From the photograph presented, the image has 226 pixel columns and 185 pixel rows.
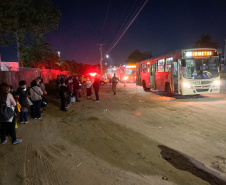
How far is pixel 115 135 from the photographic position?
6086mm

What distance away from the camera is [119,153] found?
4742 mm

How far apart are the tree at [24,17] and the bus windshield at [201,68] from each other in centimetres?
1117

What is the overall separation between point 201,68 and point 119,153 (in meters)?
9.97

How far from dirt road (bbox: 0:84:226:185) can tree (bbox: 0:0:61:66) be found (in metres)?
7.92

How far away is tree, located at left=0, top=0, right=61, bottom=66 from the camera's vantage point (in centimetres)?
1168

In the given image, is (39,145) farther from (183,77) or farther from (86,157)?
(183,77)

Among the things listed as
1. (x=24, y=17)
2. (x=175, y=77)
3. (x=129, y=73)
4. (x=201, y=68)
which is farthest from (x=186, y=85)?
(x=129, y=73)

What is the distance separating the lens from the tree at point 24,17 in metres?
11.7

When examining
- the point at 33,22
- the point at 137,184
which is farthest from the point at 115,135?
the point at 33,22

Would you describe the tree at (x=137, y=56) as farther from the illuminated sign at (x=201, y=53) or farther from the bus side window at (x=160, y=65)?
the illuminated sign at (x=201, y=53)

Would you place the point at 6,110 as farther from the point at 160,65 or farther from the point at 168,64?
the point at 160,65

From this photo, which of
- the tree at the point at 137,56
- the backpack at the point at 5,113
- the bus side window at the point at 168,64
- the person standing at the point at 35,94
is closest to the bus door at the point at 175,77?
the bus side window at the point at 168,64

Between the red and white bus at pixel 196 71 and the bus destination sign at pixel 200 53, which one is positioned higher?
the bus destination sign at pixel 200 53

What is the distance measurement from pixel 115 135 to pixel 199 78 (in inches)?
339
